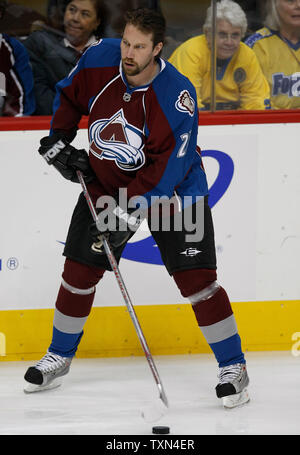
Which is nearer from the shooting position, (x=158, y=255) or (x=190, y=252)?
(x=190, y=252)

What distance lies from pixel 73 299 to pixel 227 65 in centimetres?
112

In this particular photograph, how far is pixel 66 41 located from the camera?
3395 millimetres

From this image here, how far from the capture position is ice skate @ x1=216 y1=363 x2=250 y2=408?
2783mm

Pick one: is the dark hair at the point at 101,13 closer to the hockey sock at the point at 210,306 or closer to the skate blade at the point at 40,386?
the hockey sock at the point at 210,306

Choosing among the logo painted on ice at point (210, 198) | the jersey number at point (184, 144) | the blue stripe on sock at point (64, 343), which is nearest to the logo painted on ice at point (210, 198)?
the logo painted on ice at point (210, 198)

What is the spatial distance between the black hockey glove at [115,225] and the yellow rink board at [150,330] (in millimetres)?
685

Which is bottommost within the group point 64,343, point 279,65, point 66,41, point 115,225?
point 64,343

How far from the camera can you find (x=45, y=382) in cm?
296

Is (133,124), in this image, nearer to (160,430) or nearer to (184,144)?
(184,144)

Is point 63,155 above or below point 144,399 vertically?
above

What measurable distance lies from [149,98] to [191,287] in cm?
61

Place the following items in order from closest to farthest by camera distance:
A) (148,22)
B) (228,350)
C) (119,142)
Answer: (148,22) → (119,142) → (228,350)

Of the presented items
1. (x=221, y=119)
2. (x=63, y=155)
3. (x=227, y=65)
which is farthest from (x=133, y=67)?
(x=227, y=65)

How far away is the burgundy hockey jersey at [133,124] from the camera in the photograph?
2648 mm
